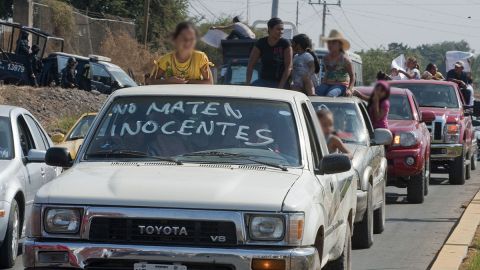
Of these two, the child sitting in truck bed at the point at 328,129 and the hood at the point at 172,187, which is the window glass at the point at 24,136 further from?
the hood at the point at 172,187

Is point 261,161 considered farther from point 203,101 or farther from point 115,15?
point 115,15

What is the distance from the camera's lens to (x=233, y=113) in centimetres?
823

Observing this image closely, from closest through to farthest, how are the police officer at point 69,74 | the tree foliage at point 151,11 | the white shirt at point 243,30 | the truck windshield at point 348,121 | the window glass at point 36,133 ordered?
the window glass at point 36,133 → the truck windshield at point 348,121 → the white shirt at point 243,30 → the police officer at point 69,74 → the tree foliage at point 151,11

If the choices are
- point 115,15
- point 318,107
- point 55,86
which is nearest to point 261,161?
point 318,107

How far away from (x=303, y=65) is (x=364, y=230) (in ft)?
9.00

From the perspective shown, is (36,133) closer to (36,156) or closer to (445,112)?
(36,156)

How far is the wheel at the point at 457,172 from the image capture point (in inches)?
850

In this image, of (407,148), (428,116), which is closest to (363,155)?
(407,148)

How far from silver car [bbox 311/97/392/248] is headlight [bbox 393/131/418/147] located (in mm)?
3581

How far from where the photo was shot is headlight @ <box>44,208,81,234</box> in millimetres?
6961

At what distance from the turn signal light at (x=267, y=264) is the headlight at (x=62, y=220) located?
105 cm

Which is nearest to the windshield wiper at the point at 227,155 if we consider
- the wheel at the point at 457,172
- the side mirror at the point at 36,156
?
the side mirror at the point at 36,156

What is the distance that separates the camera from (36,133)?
12.4 metres

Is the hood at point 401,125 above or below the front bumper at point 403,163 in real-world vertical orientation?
above
